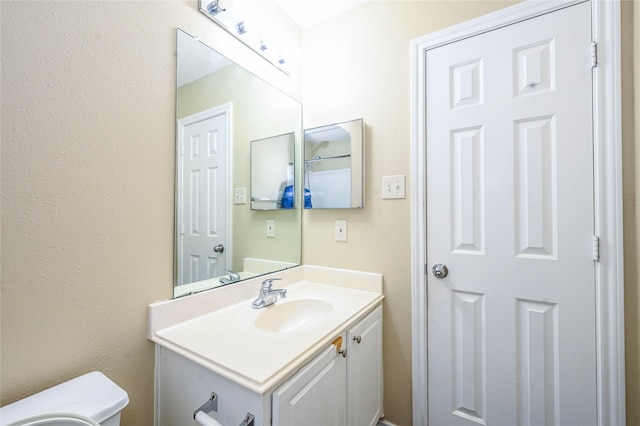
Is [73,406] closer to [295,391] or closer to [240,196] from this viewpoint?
[295,391]

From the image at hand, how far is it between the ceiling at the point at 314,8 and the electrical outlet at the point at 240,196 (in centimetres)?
113

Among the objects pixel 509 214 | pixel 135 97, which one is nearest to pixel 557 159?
pixel 509 214

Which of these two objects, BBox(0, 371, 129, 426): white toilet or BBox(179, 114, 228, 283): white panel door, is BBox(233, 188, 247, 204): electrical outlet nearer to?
BBox(179, 114, 228, 283): white panel door

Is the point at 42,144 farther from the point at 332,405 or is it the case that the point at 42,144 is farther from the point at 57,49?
the point at 332,405

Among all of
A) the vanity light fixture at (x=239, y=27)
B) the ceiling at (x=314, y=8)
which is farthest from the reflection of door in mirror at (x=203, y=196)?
the ceiling at (x=314, y=8)

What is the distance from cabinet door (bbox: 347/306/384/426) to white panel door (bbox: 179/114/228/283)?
689 millimetres

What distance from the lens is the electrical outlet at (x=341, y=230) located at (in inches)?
61.1

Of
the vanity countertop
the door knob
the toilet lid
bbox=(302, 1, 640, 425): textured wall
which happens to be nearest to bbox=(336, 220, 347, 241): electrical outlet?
bbox=(302, 1, 640, 425): textured wall

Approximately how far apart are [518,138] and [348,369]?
1.22m

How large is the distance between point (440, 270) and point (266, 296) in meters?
0.85

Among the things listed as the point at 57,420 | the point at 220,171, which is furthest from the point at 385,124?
the point at 57,420

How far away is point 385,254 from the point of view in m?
1.44

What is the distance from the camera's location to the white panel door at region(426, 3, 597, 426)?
1.05 m

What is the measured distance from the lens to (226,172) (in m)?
1.27
